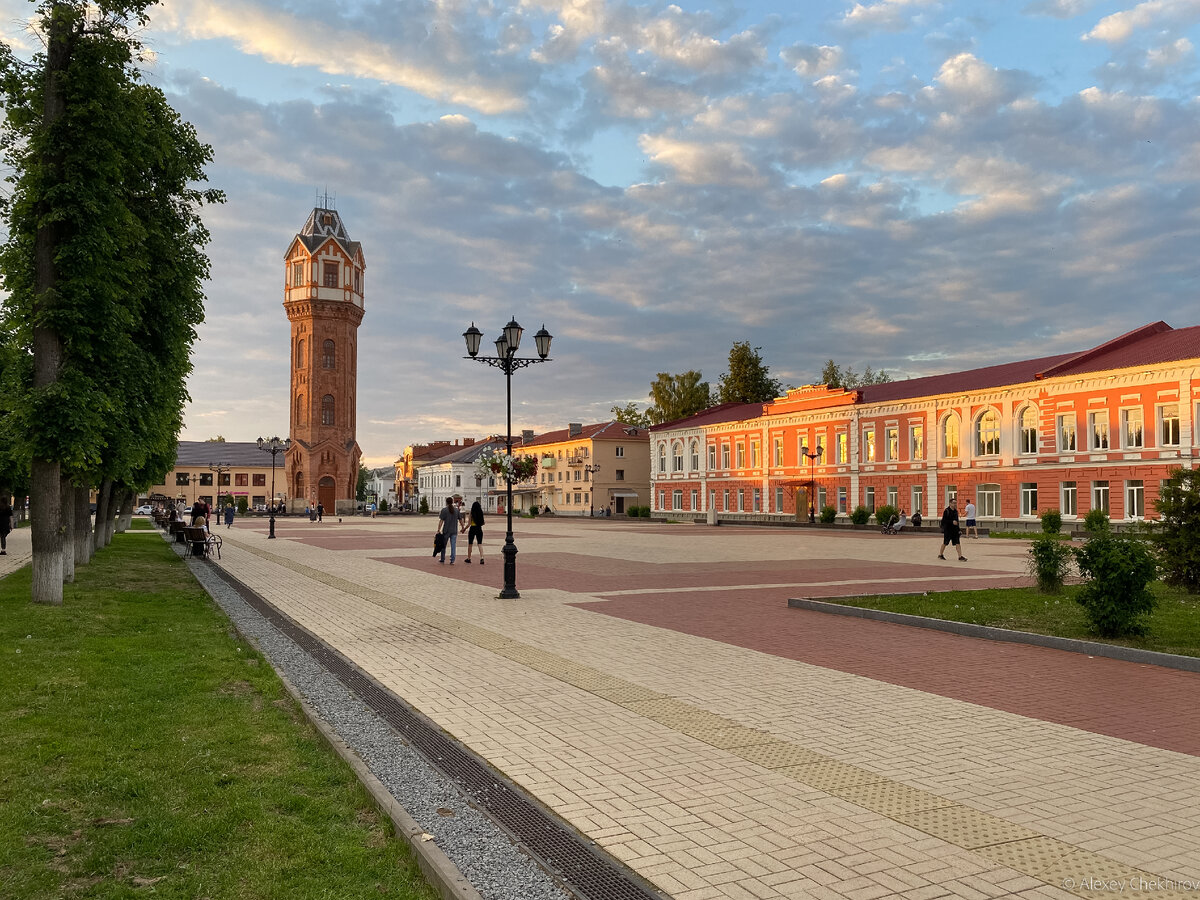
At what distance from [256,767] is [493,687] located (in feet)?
9.55

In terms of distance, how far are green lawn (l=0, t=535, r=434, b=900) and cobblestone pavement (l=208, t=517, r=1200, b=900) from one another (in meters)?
1.23

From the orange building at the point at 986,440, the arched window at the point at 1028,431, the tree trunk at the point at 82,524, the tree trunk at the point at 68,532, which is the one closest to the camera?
the tree trunk at the point at 68,532

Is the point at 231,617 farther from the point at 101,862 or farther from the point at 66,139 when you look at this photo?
the point at 101,862

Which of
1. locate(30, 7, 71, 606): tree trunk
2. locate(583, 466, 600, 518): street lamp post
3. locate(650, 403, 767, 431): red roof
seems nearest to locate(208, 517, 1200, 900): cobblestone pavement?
locate(30, 7, 71, 606): tree trunk

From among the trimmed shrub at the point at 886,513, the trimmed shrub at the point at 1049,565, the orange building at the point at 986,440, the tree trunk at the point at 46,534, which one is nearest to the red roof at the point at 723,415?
the orange building at the point at 986,440

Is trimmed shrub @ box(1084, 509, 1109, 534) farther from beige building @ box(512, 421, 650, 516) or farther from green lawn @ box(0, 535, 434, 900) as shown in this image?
beige building @ box(512, 421, 650, 516)

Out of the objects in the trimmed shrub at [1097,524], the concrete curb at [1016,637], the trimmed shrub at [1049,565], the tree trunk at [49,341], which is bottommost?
the concrete curb at [1016,637]

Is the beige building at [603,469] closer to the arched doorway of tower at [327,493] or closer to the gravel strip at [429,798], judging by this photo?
the arched doorway of tower at [327,493]

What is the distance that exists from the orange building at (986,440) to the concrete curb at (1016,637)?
108ft

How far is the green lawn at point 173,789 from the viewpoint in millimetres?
4078

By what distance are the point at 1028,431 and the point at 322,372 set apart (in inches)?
2856

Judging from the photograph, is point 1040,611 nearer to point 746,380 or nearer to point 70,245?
point 70,245

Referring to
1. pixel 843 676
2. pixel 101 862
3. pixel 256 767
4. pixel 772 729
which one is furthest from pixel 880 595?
pixel 101 862

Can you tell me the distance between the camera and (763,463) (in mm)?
65438
